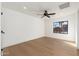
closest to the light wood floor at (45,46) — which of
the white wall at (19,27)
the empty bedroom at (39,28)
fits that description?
the empty bedroom at (39,28)

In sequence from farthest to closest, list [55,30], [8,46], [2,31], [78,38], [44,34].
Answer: [78,38]
[44,34]
[55,30]
[8,46]
[2,31]

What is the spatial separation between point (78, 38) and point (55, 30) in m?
0.87

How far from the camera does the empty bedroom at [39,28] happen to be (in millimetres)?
1970

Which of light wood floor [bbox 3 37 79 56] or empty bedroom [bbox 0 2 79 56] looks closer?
empty bedroom [bbox 0 2 79 56]

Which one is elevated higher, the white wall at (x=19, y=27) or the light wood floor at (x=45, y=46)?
the white wall at (x=19, y=27)

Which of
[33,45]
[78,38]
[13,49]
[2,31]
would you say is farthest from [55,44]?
[2,31]

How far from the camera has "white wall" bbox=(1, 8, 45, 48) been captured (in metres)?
1.90

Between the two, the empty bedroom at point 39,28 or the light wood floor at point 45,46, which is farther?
the light wood floor at point 45,46

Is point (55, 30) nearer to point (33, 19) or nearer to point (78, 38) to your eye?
point (33, 19)

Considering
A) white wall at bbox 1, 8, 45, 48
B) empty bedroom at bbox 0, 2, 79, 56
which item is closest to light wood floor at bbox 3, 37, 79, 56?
empty bedroom at bbox 0, 2, 79, 56

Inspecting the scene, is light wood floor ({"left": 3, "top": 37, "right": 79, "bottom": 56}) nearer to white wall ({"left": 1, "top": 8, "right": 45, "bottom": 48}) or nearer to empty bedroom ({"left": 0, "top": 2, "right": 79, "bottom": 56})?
empty bedroom ({"left": 0, "top": 2, "right": 79, "bottom": 56})

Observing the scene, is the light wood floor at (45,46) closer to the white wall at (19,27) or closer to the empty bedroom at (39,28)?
the empty bedroom at (39,28)

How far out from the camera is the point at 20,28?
84.6 inches

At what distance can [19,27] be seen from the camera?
2.12 metres
